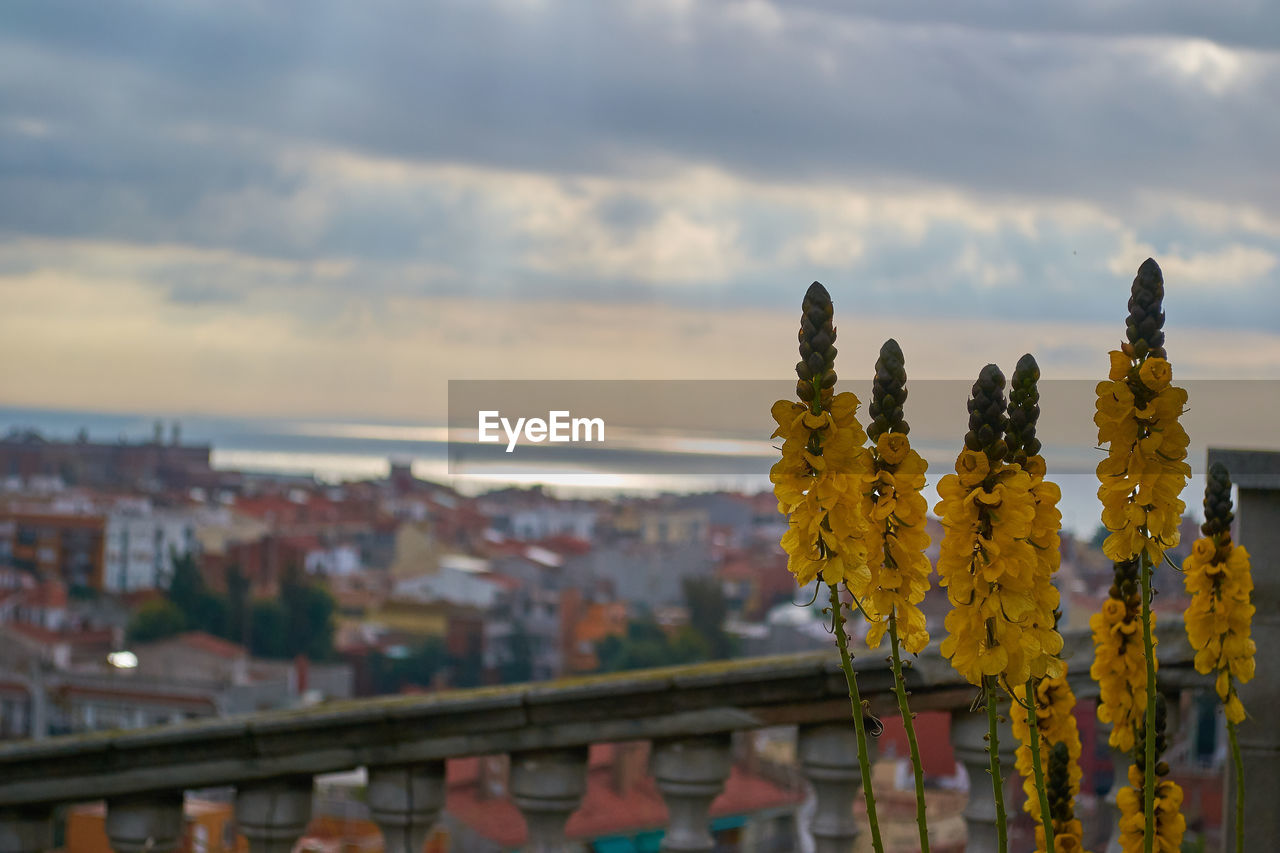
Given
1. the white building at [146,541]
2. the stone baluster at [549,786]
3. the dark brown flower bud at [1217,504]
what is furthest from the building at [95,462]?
the dark brown flower bud at [1217,504]

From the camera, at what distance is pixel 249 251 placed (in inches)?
2562

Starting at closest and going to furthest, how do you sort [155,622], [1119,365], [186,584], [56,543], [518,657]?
[1119,365]
[155,622]
[518,657]
[56,543]
[186,584]

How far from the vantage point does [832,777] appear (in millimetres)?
2496

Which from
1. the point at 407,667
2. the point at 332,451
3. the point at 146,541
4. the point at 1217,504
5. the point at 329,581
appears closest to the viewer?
the point at 1217,504

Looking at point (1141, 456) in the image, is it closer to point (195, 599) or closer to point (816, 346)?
point (816, 346)

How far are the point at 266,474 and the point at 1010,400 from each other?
59.5 meters

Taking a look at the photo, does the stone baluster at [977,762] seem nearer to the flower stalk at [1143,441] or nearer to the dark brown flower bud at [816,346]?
the flower stalk at [1143,441]

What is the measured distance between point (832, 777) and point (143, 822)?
134 centimetres

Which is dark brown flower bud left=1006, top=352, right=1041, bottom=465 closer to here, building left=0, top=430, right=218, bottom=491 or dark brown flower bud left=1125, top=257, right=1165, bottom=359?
dark brown flower bud left=1125, top=257, right=1165, bottom=359

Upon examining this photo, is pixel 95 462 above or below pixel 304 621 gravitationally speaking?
above

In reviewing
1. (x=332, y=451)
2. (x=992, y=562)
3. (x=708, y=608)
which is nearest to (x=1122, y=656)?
(x=992, y=562)

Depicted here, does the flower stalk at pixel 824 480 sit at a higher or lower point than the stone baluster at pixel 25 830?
higher

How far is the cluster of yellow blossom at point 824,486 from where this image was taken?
4.01ft

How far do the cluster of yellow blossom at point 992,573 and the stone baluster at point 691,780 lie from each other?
134cm
